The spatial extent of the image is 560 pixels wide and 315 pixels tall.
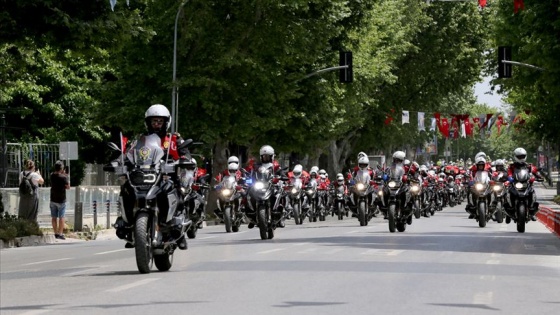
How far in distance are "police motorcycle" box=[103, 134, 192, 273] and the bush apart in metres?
12.7

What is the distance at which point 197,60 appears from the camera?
53281mm

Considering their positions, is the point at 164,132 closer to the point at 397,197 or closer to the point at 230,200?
the point at 397,197

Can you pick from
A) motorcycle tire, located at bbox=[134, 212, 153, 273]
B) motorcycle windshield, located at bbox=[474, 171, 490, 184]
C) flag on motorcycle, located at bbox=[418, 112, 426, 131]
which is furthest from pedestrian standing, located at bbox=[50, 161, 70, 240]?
flag on motorcycle, located at bbox=[418, 112, 426, 131]

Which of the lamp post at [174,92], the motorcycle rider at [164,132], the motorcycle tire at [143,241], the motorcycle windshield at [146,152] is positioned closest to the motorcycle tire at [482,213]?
the lamp post at [174,92]

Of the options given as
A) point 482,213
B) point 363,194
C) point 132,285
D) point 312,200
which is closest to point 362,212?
point 363,194

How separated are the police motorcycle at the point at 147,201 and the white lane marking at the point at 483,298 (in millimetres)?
4034

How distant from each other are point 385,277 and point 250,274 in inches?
63.2

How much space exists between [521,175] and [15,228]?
39.5ft

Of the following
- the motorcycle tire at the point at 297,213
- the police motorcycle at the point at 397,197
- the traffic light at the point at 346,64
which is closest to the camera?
the police motorcycle at the point at 397,197

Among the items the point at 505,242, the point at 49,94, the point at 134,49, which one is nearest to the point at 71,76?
the point at 49,94

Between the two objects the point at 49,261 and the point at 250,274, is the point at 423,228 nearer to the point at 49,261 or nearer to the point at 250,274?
the point at 49,261

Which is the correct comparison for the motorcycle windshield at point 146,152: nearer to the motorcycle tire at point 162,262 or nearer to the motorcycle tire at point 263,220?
the motorcycle tire at point 162,262

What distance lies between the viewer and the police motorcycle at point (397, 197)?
3322cm

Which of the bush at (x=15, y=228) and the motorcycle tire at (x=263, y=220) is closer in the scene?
the motorcycle tire at (x=263, y=220)
